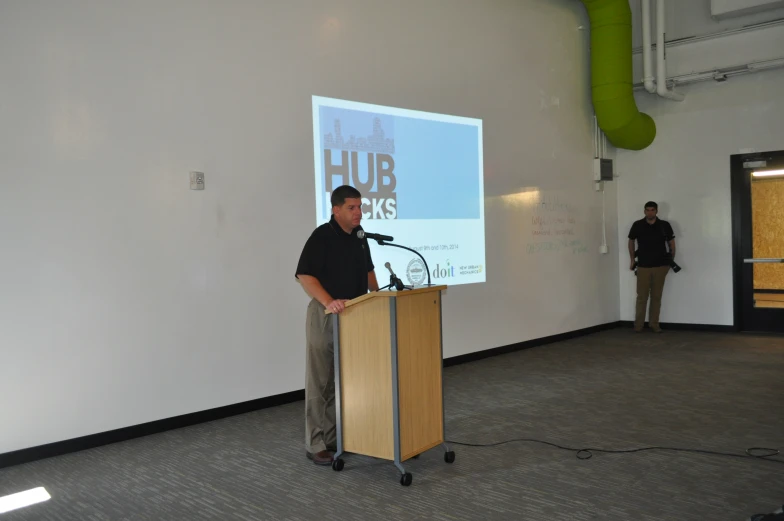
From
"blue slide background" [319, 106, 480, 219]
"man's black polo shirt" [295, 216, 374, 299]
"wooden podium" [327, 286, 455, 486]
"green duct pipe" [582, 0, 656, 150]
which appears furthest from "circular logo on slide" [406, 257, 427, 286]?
"green duct pipe" [582, 0, 656, 150]

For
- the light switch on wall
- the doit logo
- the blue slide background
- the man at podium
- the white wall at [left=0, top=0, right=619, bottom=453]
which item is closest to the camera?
the man at podium

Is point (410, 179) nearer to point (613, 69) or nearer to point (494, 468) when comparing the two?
point (494, 468)

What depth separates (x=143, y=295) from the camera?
445 cm

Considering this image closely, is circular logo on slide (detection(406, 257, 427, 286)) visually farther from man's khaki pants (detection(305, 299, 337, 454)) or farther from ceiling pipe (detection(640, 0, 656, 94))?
ceiling pipe (detection(640, 0, 656, 94))

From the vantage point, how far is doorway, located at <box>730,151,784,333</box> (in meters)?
7.86

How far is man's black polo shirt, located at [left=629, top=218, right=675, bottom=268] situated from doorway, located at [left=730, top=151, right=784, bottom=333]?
2.61 ft

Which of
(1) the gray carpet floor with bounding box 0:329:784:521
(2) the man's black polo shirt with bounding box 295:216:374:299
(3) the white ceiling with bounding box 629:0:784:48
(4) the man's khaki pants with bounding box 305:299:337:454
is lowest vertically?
(1) the gray carpet floor with bounding box 0:329:784:521

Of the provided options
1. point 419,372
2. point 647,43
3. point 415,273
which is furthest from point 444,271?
point 647,43

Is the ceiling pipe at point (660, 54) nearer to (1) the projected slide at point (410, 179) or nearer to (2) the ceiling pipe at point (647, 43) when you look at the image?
(2) the ceiling pipe at point (647, 43)

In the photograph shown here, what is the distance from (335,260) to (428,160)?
110 inches

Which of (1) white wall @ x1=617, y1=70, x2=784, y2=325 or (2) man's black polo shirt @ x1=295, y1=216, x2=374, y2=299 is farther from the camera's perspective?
(1) white wall @ x1=617, y1=70, x2=784, y2=325

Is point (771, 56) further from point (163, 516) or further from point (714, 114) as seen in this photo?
point (163, 516)

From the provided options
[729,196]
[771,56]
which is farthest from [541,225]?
[771,56]

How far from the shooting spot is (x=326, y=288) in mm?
3678
